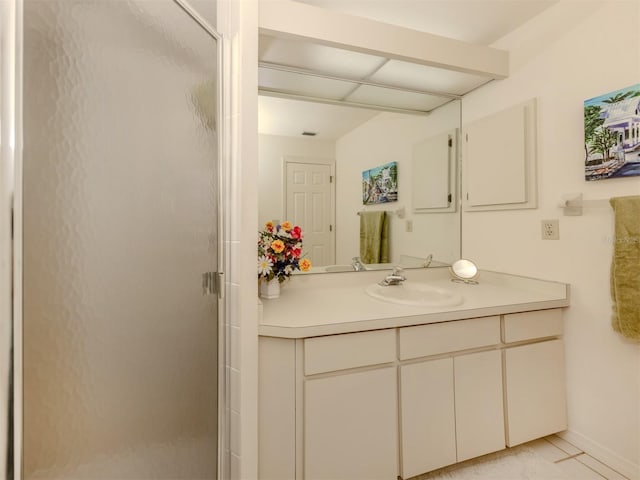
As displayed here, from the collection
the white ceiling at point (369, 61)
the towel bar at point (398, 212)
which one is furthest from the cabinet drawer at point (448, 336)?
the white ceiling at point (369, 61)

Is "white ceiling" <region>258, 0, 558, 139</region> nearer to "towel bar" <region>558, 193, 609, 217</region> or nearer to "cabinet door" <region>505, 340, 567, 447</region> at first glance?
"towel bar" <region>558, 193, 609, 217</region>

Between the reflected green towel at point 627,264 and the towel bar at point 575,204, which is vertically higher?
the towel bar at point 575,204

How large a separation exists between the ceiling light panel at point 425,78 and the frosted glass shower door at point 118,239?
3.72 ft

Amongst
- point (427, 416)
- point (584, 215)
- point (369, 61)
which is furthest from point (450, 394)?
point (369, 61)

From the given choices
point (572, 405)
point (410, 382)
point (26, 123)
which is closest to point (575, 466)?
point (572, 405)

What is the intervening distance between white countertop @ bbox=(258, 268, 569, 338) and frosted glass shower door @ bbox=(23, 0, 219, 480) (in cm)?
32

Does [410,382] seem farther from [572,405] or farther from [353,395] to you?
[572,405]

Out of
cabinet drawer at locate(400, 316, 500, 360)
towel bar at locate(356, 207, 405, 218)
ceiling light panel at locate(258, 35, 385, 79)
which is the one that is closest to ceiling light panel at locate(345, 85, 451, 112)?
ceiling light panel at locate(258, 35, 385, 79)

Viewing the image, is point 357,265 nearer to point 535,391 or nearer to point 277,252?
point 277,252

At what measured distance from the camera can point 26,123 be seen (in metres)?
0.55

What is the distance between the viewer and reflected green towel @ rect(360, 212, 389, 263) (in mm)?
2002

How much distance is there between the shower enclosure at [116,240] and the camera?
573 mm

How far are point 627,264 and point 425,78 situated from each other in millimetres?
1379

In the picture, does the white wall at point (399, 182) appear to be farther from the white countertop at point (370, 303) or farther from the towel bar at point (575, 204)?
the towel bar at point (575, 204)
